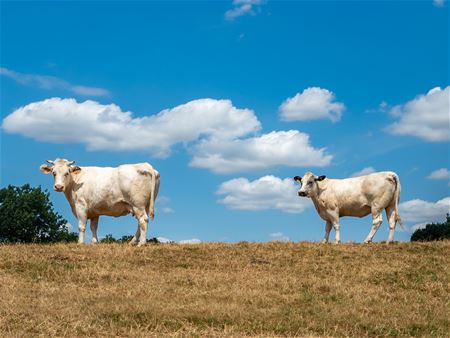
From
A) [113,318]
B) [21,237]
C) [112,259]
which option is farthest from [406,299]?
[21,237]

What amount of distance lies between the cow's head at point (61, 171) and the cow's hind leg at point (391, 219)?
12.3 metres

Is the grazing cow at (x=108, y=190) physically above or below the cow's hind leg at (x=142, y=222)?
above

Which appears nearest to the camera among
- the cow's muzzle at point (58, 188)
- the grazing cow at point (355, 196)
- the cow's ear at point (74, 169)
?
the cow's muzzle at point (58, 188)

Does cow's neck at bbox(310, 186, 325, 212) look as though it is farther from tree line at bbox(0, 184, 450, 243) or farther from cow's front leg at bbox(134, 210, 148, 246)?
tree line at bbox(0, 184, 450, 243)

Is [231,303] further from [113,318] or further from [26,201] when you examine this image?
[26,201]

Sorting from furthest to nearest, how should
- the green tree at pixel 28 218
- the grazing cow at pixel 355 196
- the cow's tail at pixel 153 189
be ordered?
the green tree at pixel 28 218 < the grazing cow at pixel 355 196 < the cow's tail at pixel 153 189

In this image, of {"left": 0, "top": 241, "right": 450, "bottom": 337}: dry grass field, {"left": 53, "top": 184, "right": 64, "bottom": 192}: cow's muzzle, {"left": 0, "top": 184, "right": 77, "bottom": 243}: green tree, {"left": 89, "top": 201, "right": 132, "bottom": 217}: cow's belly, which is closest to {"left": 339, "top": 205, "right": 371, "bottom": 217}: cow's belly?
{"left": 0, "top": 241, "right": 450, "bottom": 337}: dry grass field

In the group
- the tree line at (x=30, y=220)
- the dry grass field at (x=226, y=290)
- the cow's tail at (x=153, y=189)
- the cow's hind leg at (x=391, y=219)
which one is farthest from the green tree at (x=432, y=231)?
the cow's tail at (x=153, y=189)

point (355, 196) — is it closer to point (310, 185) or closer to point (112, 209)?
point (310, 185)

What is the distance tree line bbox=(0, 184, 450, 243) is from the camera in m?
40.0

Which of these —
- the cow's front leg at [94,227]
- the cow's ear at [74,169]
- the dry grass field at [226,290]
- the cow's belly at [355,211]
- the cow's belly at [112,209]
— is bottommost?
the dry grass field at [226,290]

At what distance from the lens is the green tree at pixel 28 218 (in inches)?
1574

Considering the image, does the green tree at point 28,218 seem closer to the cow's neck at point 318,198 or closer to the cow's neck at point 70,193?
the cow's neck at point 70,193

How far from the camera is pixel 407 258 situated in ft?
65.0
